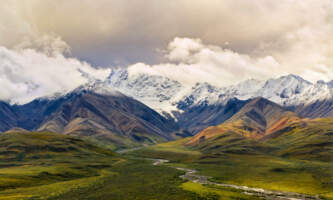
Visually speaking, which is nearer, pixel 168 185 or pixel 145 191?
pixel 145 191

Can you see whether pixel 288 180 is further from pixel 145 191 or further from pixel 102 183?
pixel 102 183

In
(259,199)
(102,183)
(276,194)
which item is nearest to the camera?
(259,199)

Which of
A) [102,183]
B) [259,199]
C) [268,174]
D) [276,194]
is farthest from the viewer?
[268,174]

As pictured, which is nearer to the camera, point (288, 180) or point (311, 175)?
point (288, 180)

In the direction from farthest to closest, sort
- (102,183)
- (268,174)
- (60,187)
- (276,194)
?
(268,174) < (102,183) < (60,187) < (276,194)

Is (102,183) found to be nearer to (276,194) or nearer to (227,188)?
(227,188)

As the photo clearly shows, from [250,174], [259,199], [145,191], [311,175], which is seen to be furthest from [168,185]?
[311,175]

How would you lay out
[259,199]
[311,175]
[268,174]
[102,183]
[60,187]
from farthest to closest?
[268,174] < [311,175] < [102,183] < [60,187] < [259,199]
